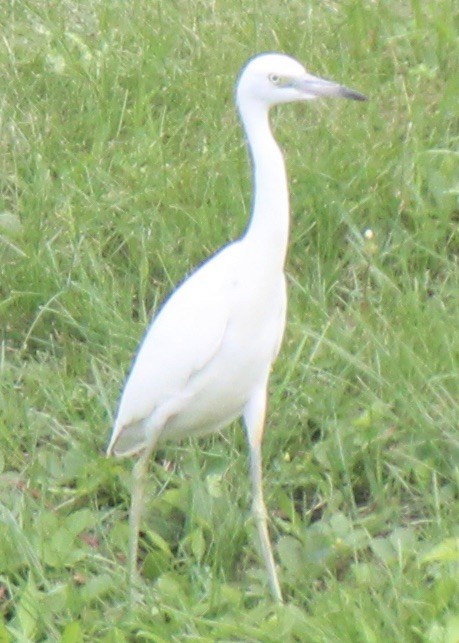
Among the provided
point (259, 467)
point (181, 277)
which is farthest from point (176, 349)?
point (181, 277)

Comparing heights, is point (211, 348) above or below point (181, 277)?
above

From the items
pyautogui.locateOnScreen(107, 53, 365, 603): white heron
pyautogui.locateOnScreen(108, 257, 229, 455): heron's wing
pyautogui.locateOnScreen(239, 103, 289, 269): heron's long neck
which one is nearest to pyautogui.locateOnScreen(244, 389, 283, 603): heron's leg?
pyautogui.locateOnScreen(107, 53, 365, 603): white heron

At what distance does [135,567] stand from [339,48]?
6.99 ft

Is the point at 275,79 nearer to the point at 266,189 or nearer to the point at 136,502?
the point at 266,189

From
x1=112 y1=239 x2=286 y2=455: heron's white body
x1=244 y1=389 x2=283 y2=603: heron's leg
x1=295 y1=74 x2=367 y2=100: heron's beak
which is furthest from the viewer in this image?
x1=244 y1=389 x2=283 y2=603: heron's leg

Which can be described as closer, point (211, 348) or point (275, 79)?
point (275, 79)

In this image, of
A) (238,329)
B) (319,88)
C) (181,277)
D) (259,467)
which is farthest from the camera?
(181,277)

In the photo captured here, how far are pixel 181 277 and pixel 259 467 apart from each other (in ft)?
3.23

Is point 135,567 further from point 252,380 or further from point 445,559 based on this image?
point 445,559

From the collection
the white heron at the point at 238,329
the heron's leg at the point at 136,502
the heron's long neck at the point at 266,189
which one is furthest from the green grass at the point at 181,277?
the heron's long neck at the point at 266,189

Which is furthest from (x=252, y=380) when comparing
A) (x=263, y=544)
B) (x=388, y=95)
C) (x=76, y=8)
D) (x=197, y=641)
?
(x=76, y=8)

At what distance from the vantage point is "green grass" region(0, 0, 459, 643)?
3.43 m

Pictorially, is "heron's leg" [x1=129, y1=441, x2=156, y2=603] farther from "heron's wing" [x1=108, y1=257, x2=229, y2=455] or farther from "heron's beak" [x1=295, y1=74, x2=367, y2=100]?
"heron's beak" [x1=295, y1=74, x2=367, y2=100]

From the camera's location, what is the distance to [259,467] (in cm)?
353
